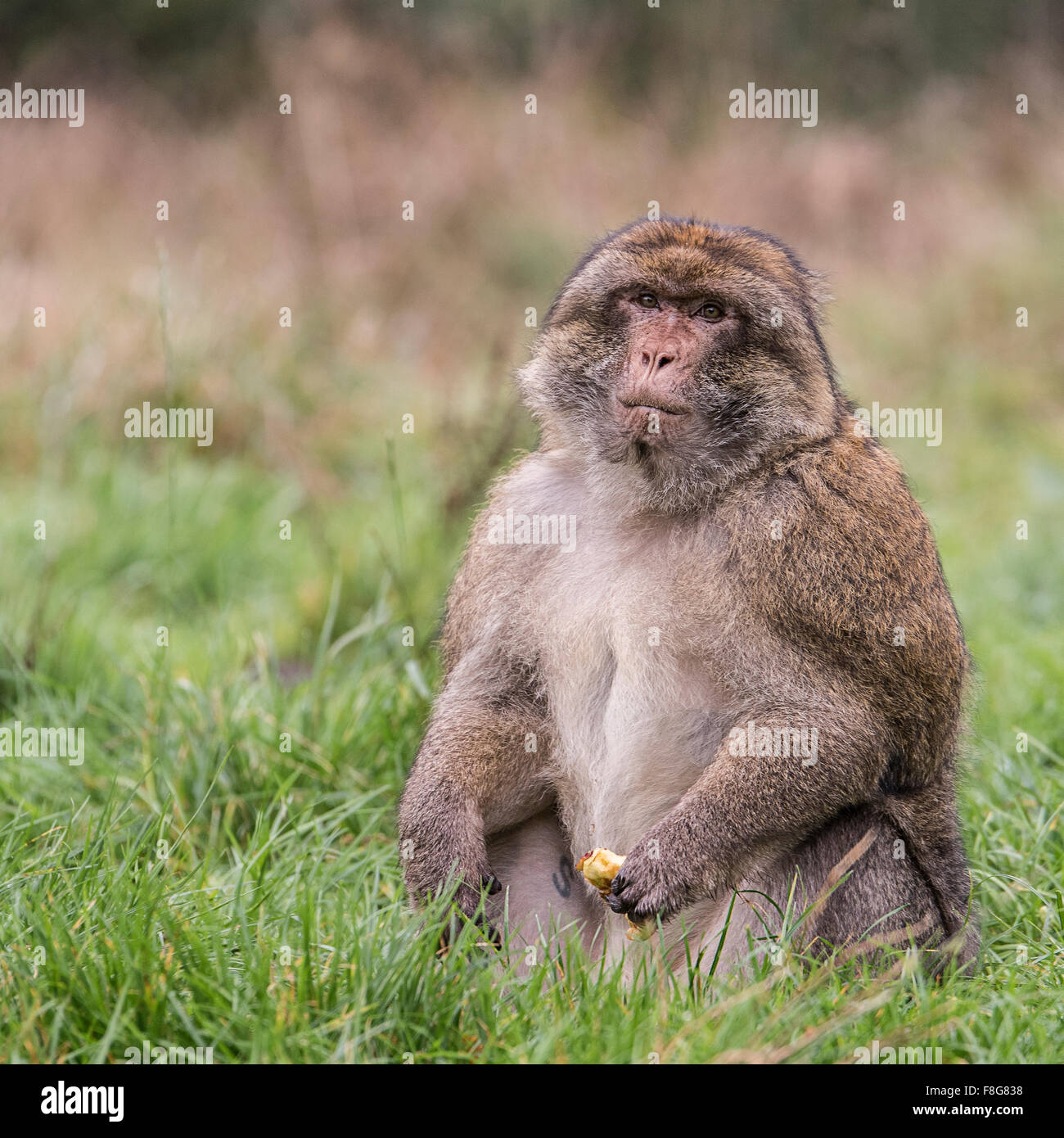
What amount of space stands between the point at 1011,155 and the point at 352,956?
12.3 m

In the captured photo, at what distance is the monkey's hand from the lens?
132 inches

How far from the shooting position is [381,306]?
12.4 meters

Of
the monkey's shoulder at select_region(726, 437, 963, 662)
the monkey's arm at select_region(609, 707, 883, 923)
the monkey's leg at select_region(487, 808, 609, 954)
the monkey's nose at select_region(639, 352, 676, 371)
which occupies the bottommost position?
the monkey's leg at select_region(487, 808, 609, 954)

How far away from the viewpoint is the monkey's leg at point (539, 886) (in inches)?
145

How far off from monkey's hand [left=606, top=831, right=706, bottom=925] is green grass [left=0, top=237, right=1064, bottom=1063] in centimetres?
18

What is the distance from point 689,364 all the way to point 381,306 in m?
9.25

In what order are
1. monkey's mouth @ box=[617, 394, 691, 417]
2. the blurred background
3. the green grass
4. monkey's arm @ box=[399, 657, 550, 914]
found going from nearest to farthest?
the green grass
monkey's mouth @ box=[617, 394, 691, 417]
monkey's arm @ box=[399, 657, 550, 914]
the blurred background

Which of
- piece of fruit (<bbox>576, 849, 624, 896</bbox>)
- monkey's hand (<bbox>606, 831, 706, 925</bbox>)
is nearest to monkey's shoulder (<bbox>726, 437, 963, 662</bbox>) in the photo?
monkey's hand (<bbox>606, 831, 706, 925</bbox>)

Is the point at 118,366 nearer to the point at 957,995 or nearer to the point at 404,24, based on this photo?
the point at 957,995

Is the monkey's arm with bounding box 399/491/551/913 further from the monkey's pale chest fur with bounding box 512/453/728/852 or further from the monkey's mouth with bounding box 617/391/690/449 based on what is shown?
the monkey's mouth with bounding box 617/391/690/449

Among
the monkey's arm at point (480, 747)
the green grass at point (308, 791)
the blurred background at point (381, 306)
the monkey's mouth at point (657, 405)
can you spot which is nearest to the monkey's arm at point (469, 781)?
the monkey's arm at point (480, 747)

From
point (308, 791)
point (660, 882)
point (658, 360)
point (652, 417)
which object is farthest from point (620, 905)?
point (308, 791)

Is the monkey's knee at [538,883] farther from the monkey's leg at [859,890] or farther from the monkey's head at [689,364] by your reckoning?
the monkey's head at [689,364]

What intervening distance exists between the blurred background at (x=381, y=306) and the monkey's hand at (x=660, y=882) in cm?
93
